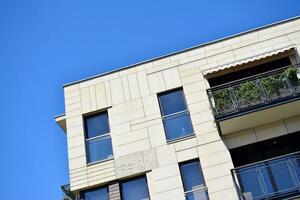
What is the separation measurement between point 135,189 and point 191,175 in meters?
1.95

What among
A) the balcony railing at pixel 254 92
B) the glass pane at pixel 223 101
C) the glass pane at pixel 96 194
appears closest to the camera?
the balcony railing at pixel 254 92

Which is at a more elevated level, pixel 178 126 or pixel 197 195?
pixel 178 126

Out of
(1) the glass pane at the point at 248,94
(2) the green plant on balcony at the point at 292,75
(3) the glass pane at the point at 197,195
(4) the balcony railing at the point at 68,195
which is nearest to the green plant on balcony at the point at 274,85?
(2) the green plant on balcony at the point at 292,75

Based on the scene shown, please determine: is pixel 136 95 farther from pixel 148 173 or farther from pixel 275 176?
pixel 275 176

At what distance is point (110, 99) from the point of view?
1636 cm

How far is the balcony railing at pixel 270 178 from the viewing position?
12.7 m

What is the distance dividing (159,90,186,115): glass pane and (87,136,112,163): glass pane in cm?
231

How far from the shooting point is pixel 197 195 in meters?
13.7

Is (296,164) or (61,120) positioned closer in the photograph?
(296,164)

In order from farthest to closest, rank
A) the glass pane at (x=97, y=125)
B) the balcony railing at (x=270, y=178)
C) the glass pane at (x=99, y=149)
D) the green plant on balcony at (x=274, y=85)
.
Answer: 1. the glass pane at (x=97, y=125)
2. the glass pane at (x=99, y=149)
3. the green plant on balcony at (x=274, y=85)
4. the balcony railing at (x=270, y=178)

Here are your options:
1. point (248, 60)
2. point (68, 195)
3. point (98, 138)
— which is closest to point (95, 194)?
point (68, 195)

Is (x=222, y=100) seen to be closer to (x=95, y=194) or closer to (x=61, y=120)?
(x=95, y=194)

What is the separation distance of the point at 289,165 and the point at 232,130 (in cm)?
230

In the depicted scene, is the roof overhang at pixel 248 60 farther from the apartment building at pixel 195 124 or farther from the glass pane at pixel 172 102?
the glass pane at pixel 172 102
